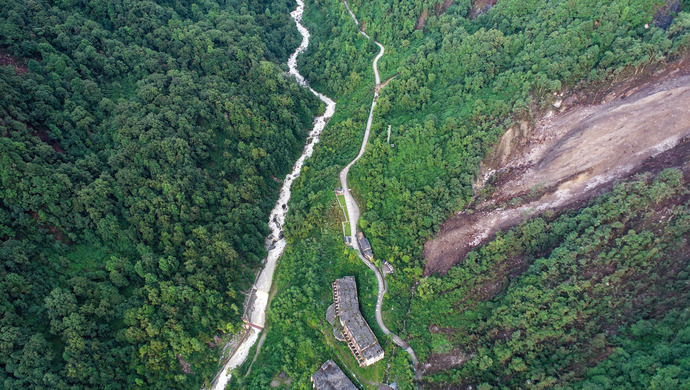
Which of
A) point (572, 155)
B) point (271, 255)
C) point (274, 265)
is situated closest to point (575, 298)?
point (572, 155)

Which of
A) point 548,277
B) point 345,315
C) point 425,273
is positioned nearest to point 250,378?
point 345,315

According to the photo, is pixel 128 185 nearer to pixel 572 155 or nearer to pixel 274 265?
pixel 274 265

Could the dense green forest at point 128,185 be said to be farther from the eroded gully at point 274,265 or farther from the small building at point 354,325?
the small building at point 354,325

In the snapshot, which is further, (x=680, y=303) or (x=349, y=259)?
(x=349, y=259)

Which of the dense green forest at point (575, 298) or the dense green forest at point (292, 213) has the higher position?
the dense green forest at point (292, 213)

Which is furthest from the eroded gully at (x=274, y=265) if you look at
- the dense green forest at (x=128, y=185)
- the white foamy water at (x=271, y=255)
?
the dense green forest at (x=128, y=185)

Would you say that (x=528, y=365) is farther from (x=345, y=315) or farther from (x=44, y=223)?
(x=44, y=223)

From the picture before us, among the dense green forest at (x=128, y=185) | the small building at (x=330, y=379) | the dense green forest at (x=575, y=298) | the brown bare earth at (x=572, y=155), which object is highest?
the dense green forest at (x=128, y=185)
